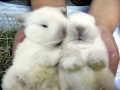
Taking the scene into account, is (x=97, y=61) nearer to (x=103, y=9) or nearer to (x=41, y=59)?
(x=41, y=59)

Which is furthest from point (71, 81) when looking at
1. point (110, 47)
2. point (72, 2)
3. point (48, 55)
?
point (72, 2)

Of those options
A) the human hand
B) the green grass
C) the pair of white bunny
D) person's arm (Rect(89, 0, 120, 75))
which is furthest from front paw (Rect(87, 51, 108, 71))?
the green grass

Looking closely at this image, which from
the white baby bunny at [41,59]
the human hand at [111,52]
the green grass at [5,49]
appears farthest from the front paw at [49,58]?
the green grass at [5,49]

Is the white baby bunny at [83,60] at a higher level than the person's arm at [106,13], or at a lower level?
higher

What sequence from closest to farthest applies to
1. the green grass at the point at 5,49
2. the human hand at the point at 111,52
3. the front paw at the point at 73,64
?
the front paw at the point at 73,64 → the human hand at the point at 111,52 → the green grass at the point at 5,49

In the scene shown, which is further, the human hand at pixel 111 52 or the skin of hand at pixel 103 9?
the skin of hand at pixel 103 9

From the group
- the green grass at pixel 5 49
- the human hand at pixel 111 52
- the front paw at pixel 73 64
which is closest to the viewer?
the front paw at pixel 73 64

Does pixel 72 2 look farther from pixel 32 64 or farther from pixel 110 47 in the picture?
pixel 32 64

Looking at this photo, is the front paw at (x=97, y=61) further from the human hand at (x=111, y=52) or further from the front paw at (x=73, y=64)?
the human hand at (x=111, y=52)
